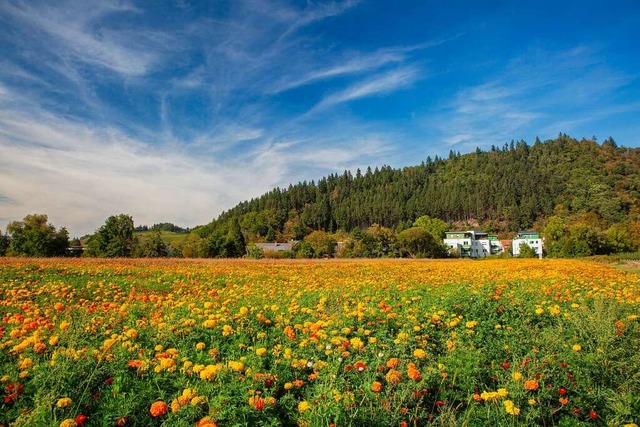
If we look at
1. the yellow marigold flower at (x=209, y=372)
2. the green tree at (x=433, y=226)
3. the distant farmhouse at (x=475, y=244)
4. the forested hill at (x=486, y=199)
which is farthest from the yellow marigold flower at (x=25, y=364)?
the forested hill at (x=486, y=199)

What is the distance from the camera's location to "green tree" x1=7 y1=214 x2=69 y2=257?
56031mm

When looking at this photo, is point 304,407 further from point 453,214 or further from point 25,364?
point 453,214

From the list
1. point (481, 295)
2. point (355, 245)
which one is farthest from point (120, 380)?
point (355, 245)

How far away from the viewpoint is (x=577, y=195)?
147375 mm

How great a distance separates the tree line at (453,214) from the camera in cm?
7700

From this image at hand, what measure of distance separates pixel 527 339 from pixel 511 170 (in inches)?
7899

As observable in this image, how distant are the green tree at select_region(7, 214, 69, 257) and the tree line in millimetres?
7105

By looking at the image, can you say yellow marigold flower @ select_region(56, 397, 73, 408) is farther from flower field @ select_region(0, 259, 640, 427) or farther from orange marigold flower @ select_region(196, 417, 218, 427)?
orange marigold flower @ select_region(196, 417, 218, 427)

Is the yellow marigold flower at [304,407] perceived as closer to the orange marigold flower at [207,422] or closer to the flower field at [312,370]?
the flower field at [312,370]

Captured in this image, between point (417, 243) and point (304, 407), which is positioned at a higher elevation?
point (417, 243)

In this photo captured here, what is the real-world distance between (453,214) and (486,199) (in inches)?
625

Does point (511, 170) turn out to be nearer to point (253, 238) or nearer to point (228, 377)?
point (253, 238)

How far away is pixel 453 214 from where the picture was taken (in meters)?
168

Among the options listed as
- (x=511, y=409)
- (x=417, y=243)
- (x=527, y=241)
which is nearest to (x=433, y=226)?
(x=527, y=241)
